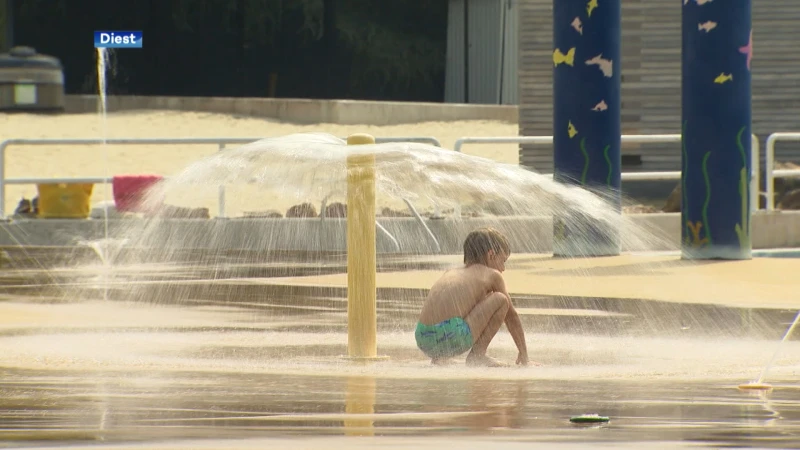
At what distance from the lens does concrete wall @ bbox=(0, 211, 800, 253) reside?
62.2 feet

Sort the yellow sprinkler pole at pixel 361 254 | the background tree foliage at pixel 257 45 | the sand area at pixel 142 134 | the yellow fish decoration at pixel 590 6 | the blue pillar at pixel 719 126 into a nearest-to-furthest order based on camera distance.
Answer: the yellow sprinkler pole at pixel 361 254 < the blue pillar at pixel 719 126 < the yellow fish decoration at pixel 590 6 < the sand area at pixel 142 134 < the background tree foliage at pixel 257 45

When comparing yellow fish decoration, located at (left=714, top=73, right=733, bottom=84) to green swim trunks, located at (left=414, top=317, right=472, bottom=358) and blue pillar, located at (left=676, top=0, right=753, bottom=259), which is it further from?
green swim trunks, located at (left=414, top=317, right=472, bottom=358)

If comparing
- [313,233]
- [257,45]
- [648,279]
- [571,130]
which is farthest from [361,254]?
[257,45]

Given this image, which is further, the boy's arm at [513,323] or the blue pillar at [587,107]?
the blue pillar at [587,107]

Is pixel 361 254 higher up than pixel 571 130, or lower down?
lower down

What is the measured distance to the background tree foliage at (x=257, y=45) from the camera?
127 ft

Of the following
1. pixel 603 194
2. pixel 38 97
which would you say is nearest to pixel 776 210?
pixel 603 194

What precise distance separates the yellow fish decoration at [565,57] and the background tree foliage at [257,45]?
867 inches

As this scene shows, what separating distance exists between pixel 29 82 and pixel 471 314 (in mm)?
25892

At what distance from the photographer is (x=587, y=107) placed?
58.5ft

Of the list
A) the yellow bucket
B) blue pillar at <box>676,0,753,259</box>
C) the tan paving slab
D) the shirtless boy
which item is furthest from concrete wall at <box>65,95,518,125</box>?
the shirtless boy

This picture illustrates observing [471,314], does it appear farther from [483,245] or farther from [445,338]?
[483,245]

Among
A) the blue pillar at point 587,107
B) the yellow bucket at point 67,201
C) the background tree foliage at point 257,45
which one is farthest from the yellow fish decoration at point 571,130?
the background tree foliage at point 257,45

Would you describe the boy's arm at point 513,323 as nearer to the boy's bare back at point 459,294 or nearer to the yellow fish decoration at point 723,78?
the boy's bare back at point 459,294
